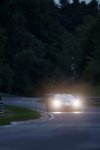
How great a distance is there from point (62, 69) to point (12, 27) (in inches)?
736

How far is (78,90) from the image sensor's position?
8962cm

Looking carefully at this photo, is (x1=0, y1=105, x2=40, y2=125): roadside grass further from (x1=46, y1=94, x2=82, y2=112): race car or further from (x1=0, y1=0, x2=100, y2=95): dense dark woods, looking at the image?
(x1=0, y1=0, x2=100, y2=95): dense dark woods

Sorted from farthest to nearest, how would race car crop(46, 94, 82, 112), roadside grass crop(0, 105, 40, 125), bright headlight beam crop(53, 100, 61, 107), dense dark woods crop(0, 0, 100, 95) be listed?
dense dark woods crop(0, 0, 100, 95) < bright headlight beam crop(53, 100, 61, 107) < race car crop(46, 94, 82, 112) < roadside grass crop(0, 105, 40, 125)

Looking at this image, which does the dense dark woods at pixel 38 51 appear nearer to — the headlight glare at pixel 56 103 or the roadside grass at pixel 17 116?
the headlight glare at pixel 56 103

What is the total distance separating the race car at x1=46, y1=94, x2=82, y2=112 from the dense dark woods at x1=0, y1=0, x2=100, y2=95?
32032mm

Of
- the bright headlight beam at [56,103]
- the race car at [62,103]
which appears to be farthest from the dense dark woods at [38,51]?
the bright headlight beam at [56,103]

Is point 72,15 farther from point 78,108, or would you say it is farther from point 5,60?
point 78,108

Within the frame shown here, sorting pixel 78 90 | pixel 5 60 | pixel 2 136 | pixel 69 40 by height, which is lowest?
pixel 2 136

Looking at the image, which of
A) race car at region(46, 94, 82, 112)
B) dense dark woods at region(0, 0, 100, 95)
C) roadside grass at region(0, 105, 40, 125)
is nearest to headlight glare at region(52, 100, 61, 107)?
race car at region(46, 94, 82, 112)

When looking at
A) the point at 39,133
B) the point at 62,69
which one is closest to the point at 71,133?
the point at 39,133

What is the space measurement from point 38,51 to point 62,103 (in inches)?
2323

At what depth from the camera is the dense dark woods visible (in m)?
99.3

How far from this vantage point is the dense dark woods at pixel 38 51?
9931 cm

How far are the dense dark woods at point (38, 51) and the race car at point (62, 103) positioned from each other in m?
32.0
